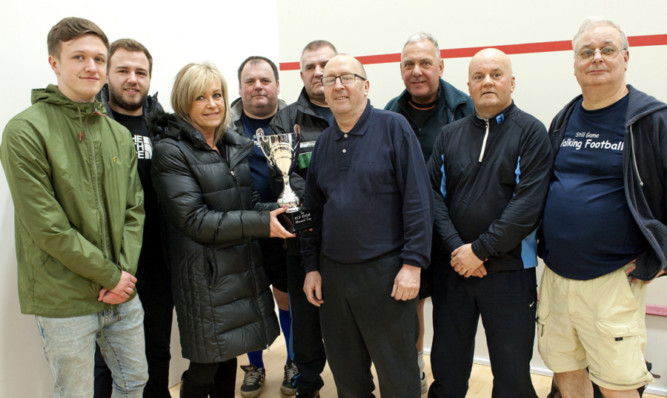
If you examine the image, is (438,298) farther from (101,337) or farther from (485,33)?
(485,33)

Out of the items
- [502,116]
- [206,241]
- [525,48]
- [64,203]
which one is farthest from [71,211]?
[525,48]

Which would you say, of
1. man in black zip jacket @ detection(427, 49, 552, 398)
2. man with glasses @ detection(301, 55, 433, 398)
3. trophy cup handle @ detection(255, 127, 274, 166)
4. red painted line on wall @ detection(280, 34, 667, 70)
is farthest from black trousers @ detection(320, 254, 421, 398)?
red painted line on wall @ detection(280, 34, 667, 70)

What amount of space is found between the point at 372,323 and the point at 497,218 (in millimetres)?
678

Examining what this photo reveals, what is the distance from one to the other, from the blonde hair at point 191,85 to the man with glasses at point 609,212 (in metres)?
1.52

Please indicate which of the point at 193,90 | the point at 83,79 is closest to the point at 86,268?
the point at 83,79

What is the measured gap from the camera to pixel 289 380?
9.51 feet

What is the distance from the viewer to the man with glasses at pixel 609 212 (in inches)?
69.6

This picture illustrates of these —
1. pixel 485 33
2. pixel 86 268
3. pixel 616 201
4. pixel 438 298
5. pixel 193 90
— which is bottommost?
pixel 438 298

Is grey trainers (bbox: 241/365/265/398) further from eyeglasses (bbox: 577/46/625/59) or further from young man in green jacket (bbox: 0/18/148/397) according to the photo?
eyeglasses (bbox: 577/46/625/59)

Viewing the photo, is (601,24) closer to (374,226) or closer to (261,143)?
(374,226)

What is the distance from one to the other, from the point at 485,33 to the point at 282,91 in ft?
5.23

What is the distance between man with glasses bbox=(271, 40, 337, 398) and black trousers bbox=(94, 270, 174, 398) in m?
0.64

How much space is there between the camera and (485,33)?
3023 mm

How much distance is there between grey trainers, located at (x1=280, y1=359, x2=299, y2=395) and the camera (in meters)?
2.87
